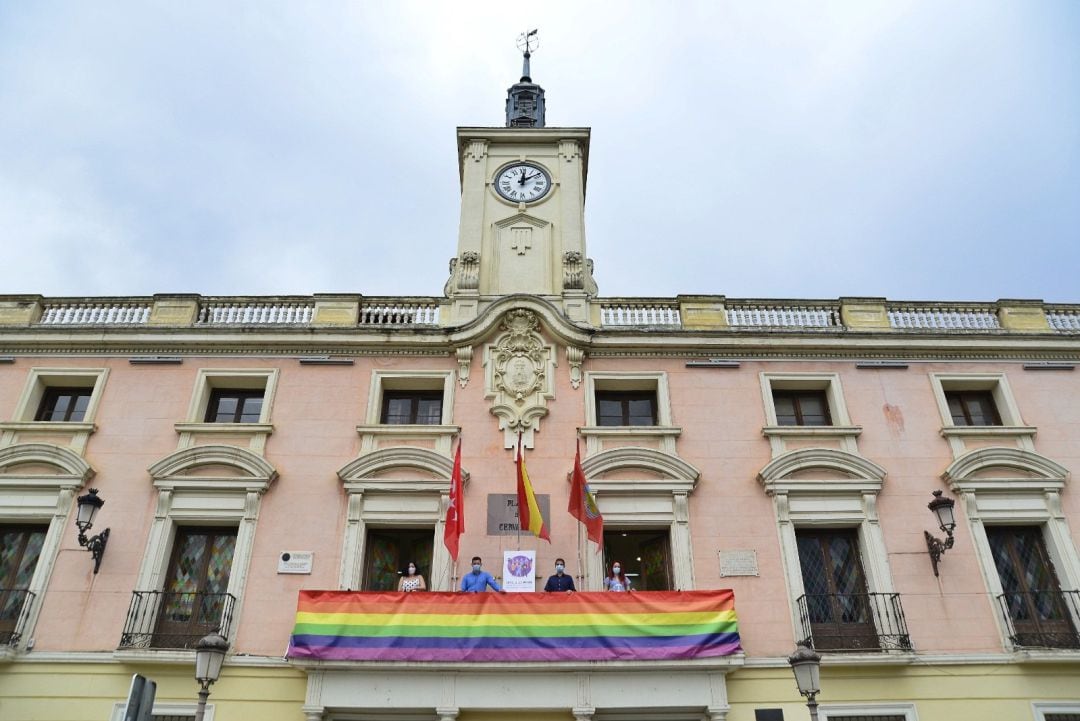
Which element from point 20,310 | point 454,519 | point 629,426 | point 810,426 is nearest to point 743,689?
point 629,426

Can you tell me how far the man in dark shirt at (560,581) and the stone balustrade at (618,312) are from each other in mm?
5195

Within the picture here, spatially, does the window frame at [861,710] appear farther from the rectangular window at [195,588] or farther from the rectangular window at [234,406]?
the rectangular window at [234,406]

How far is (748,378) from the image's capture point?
14914 millimetres

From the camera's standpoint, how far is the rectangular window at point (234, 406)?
14.8 meters

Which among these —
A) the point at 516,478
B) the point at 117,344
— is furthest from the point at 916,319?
the point at 117,344

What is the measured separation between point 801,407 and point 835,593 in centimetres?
364

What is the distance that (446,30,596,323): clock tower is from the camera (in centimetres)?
1606

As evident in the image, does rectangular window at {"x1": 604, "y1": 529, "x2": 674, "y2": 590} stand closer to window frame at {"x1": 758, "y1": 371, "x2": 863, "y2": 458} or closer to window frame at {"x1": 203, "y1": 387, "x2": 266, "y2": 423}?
window frame at {"x1": 758, "y1": 371, "x2": 863, "y2": 458}

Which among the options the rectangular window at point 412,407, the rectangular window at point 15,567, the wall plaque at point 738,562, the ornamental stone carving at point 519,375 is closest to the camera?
the rectangular window at point 15,567

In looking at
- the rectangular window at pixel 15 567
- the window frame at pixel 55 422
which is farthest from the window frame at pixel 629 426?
the rectangular window at pixel 15 567

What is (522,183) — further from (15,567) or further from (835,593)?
(15,567)

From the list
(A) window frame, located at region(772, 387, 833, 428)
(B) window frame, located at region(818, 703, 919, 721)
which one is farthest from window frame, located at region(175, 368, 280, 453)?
(B) window frame, located at region(818, 703, 919, 721)

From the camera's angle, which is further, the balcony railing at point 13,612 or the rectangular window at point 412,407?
the rectangular window at point 412,407

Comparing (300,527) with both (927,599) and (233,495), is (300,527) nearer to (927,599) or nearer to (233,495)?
(233,495)
